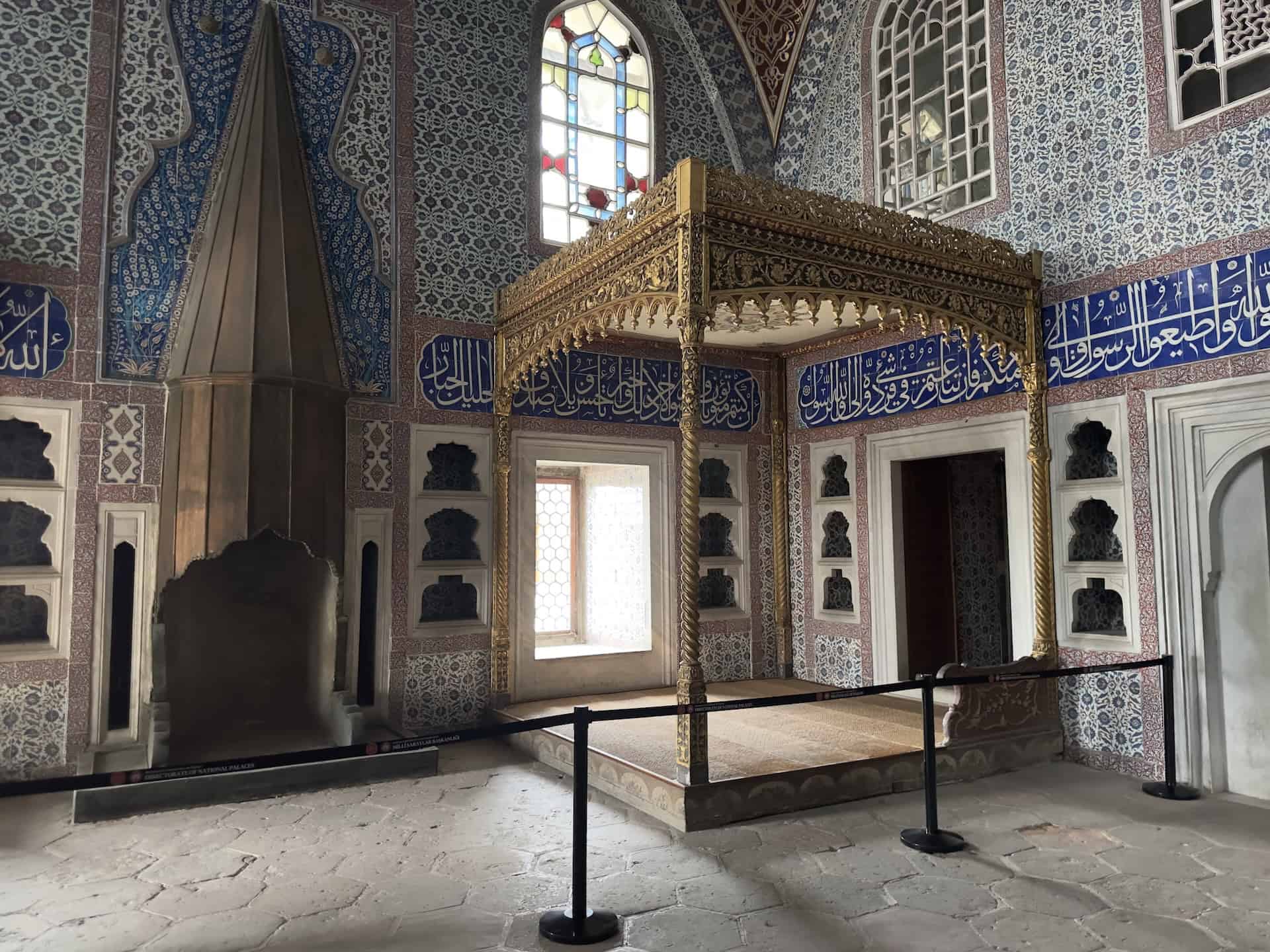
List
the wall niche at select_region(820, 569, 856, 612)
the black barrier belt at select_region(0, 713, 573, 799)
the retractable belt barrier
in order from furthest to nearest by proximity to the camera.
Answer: the wall niche at select_region(820, 569, 856, 612) < the retractable belt barrier < the black barrier belt at select_region(0, 713, 573, 799)

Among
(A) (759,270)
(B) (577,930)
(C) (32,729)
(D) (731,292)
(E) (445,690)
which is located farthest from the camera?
(E) (445,690)

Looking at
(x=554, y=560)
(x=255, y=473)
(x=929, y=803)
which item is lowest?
(x=929, y=803)

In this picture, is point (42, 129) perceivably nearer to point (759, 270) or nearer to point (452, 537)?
point (452, 537)

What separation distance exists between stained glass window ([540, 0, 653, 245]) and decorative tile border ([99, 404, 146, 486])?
288 centimetres

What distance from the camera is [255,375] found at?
4.59 m

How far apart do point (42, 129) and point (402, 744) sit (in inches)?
162

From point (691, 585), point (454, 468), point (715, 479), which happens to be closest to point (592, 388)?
point (454, 468)

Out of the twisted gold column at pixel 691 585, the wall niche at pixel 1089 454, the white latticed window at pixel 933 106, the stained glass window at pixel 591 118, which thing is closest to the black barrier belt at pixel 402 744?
the twisted gold column at pixel 691 585

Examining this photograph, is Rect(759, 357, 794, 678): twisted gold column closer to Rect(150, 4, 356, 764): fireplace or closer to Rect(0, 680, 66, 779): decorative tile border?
Rect(150, 4, 356, 764): fireplace

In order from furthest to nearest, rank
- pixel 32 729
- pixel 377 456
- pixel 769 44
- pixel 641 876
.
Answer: pixel 769 44 < pixel 377 456 < pixel 32 729 < pixel 641 876

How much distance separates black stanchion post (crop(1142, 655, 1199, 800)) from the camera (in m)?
4.28

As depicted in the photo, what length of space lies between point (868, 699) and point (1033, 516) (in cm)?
176

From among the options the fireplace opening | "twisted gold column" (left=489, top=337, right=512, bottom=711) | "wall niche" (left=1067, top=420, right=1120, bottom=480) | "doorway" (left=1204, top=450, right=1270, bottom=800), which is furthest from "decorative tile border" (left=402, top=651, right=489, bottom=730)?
"doorway" (left=1204, top=450, right=1270, bottom=800)

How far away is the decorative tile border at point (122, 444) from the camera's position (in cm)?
474
